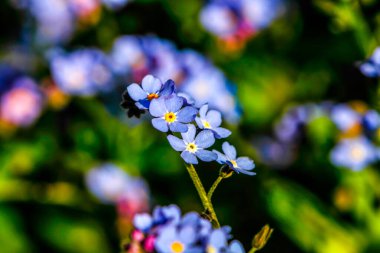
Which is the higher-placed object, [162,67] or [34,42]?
[34,42]

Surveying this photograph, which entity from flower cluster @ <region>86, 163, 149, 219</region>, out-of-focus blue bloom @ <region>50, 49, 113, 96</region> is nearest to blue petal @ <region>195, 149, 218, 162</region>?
flower cluster @ <region>86, 163, 149, 219</region>

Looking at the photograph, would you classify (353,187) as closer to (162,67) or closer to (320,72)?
(320,72)

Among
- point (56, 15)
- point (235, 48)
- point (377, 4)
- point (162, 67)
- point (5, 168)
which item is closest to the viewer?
point (377, 4)

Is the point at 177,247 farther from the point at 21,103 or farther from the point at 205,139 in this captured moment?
the point at 21,103

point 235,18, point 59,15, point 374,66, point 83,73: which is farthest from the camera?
point 59,15

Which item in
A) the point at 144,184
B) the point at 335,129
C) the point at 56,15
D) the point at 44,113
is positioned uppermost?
the point at 56,15

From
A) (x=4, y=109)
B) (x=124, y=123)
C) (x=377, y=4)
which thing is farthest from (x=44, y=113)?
(x=377, y=4)

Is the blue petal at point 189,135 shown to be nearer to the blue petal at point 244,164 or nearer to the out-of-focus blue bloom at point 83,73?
the blue petal at point 244,164

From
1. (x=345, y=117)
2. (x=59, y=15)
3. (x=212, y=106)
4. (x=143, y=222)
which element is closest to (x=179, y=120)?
(x=143, y=222)
